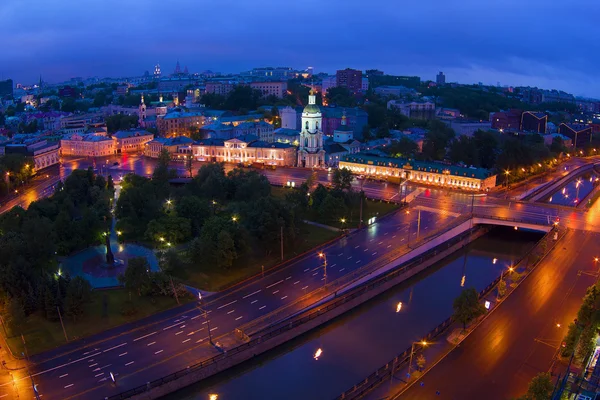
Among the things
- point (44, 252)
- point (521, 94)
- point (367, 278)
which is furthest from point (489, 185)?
point (521, 94)

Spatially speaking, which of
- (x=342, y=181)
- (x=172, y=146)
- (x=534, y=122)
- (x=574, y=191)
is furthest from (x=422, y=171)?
(x=534, y=122)

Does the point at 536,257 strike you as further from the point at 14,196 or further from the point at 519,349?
the point at 14,196

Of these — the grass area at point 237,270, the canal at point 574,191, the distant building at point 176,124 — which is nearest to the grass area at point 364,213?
the grass area at point 237,270

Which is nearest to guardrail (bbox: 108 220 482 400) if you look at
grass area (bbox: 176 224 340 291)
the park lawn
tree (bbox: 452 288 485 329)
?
grass area (bbox: 176 224 340 291)

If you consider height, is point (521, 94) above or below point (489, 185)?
above

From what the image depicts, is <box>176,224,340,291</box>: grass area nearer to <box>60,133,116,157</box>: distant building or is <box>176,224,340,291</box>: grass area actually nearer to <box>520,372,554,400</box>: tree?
<box>520,372,554,400</box>: tree
